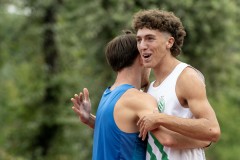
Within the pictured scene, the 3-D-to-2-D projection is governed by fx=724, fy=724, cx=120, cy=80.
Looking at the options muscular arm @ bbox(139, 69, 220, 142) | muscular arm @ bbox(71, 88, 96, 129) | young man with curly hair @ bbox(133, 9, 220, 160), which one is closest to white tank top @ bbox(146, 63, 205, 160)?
young man with curly hair @ bbox(133, 9, 220, 160)

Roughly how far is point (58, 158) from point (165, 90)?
1310 centimetres

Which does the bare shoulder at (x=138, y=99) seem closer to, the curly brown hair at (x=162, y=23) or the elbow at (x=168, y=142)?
the elbow at (x=168, y=142)

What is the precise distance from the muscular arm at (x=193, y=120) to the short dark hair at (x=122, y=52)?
530 millimetres

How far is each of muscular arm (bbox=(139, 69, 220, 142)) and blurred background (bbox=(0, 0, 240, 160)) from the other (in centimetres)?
902

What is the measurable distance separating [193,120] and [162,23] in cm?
74

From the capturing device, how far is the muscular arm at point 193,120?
15.3ft

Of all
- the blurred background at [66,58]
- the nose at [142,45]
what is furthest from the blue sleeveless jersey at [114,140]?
the blurred background at [66,58]

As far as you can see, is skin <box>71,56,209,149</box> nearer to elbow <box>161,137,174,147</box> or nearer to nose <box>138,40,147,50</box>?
elbow <box>161,137,174,147</box>

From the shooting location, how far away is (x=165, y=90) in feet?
16.3

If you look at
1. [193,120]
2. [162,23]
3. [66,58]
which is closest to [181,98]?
[193,120]

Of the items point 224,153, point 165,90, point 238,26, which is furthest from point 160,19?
point 224,153

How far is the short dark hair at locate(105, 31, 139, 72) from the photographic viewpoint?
16.8ft

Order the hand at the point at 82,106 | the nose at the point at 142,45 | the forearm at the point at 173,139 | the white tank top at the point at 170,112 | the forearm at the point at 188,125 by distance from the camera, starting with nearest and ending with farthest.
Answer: the forearm at the point at 188,125 < the forearm at the point at 173,139 < the white tank top at the point at 170,112 < the nose at the point at 142,45 < the hand at the point at 82,106

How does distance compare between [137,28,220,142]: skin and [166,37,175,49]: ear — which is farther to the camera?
[166,37,175,49]: ear
